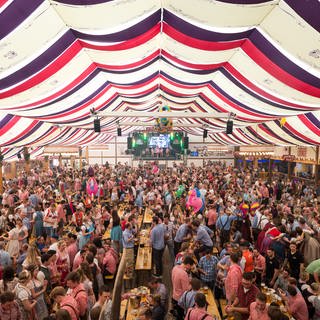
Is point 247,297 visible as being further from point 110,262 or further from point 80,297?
point 110,262

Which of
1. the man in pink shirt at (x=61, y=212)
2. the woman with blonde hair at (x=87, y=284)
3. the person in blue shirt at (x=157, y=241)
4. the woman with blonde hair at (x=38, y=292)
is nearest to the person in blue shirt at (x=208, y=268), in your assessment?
the person in blue shirt at (x=157, y=241)

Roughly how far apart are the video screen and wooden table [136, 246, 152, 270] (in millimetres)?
9493

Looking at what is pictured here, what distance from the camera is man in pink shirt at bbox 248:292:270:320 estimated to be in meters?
2.87

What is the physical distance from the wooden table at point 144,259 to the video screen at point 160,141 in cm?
949

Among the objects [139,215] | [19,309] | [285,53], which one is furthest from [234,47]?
[139,215]

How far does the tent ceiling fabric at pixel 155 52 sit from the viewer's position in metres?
2.56

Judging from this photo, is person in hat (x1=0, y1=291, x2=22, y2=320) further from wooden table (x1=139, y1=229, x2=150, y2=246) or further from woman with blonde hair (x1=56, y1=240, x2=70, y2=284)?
wooden table (x1=139, y1=229, x2=150, y2=246)

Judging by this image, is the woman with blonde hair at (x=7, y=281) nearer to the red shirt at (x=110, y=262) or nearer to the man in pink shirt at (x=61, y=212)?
the red shirt at (x=110, y=262)

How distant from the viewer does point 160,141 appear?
1502 cm

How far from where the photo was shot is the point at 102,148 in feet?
74.1

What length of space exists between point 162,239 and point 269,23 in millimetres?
3739

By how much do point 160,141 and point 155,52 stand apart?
1068 cm

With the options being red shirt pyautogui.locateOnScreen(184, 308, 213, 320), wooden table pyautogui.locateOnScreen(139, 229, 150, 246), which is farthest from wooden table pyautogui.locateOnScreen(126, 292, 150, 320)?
wooden table pyautogui.locateOnScreen(139, 229, 150, 246)

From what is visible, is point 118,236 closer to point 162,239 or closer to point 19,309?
point 162,239
